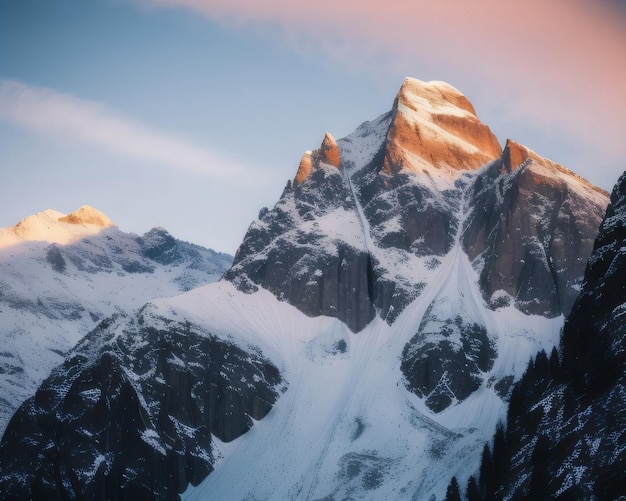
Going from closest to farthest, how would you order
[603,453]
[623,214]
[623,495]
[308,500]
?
1. [623,495]
2. [603,453]
3. [623,214]
4. [308,500]

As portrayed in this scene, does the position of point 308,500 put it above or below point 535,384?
below

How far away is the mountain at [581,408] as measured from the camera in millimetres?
142375

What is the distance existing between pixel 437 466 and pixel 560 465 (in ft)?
168

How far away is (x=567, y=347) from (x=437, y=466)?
36.5 m

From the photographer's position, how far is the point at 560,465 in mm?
147750

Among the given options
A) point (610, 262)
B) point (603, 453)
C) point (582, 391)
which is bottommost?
point (603, 453)

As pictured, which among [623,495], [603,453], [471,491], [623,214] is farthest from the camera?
[623,214]

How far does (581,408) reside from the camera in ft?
505

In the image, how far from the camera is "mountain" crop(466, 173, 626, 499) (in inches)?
5605

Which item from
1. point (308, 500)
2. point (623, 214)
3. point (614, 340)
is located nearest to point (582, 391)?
point (614, 340)

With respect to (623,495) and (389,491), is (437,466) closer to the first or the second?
(389,491)

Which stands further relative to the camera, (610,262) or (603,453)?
(610,262)

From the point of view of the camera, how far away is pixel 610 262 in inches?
7052

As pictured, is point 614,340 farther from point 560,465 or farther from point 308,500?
point 308,500
